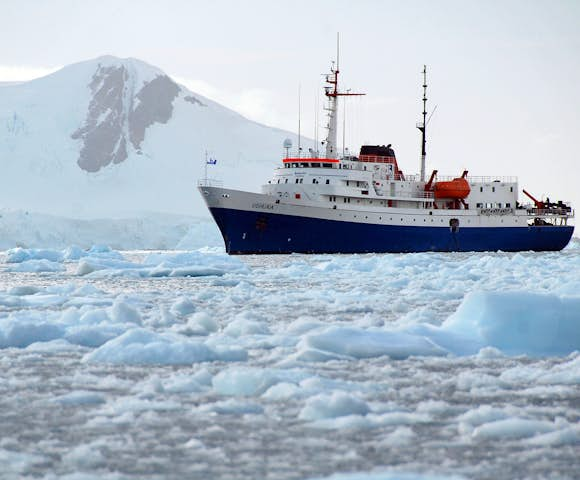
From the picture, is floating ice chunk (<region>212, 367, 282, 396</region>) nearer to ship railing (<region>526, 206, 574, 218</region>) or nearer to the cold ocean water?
the cold ocean water

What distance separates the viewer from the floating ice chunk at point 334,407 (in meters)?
5.31

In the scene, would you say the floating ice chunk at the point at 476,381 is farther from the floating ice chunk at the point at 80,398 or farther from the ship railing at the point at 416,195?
the ship railing at the point at 416,195

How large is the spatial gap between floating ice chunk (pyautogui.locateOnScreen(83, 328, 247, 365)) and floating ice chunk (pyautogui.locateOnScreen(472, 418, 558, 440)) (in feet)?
9.91

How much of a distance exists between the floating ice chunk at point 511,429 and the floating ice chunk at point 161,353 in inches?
119

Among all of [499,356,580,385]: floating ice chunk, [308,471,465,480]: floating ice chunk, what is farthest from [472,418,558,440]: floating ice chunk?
[499,356,580,385]: floating ice chunk

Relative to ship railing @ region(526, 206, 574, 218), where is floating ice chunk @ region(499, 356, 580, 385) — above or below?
below

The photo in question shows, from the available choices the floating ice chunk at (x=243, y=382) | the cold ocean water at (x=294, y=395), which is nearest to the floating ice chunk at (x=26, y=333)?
the cold ocean water at (x=294, y=395)

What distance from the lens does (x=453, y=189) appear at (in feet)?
151

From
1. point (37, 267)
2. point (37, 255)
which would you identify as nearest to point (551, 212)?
point (37, 255)

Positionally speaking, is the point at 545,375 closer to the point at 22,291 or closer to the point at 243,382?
the point at 243,382

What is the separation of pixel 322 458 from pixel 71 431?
1.55 meters

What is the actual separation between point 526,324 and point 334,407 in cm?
369

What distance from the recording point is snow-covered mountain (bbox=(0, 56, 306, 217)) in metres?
109

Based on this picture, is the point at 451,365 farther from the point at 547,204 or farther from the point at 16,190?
the point at 16,190
